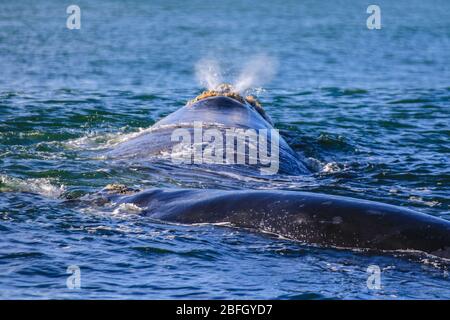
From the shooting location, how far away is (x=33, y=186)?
1336cm

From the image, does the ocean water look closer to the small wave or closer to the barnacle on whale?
the small wave

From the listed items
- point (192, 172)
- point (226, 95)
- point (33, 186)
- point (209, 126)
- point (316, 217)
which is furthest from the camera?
point (226, 95)

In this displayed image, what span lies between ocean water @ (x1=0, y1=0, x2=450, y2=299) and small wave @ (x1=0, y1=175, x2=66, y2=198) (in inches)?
1.2

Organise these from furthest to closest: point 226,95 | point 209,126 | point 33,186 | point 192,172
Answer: point 226,95 → point 209,126 → point 192,172 → point 33,186

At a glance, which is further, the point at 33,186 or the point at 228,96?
the point at 228,96

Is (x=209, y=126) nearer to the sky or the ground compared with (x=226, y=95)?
nearer to the ground

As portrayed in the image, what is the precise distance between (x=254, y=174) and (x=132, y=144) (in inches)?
113

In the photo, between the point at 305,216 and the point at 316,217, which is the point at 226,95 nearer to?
the point at 305,216

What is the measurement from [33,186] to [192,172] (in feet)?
7.20

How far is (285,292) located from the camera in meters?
8.66

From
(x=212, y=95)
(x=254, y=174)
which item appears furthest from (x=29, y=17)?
(x=254, y=174)

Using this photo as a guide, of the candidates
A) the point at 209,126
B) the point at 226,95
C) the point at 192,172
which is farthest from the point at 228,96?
the point at 192,172

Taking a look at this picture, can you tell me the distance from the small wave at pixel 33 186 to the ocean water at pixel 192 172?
3cm
